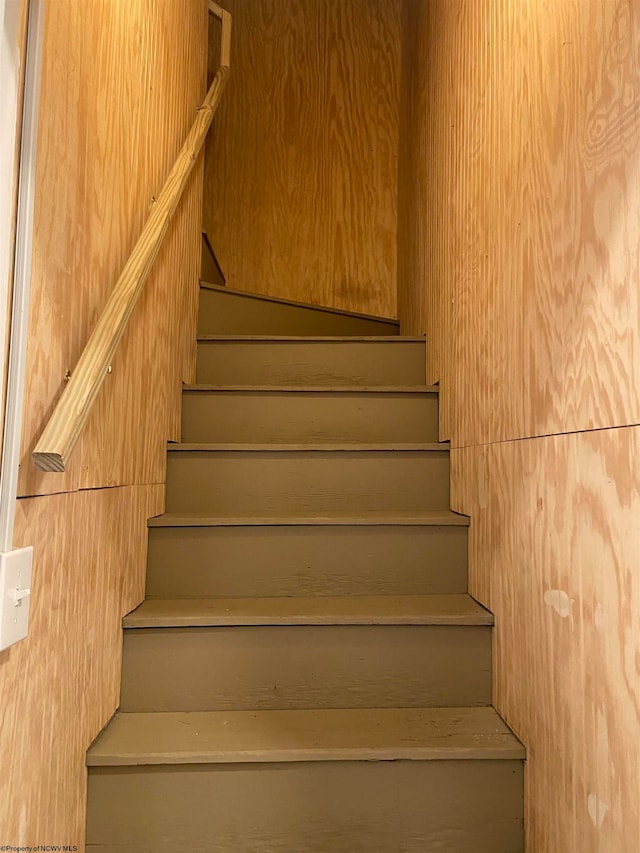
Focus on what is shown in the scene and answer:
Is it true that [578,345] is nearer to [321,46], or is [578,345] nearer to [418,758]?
[418,758]

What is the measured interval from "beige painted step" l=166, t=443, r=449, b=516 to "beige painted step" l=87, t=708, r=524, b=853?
72cm

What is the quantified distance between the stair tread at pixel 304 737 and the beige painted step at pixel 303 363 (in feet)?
4.04

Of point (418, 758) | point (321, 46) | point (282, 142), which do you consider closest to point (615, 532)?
point (418, 758)

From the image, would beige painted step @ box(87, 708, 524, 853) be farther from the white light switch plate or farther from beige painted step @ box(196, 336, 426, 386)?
beige painted step @ box(196, 336, 426, 386)

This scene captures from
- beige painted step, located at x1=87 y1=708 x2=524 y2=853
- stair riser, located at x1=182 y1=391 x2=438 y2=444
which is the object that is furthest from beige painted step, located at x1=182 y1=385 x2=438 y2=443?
beige painted step, located at x1=87 y1=708 x2=524 y2=853

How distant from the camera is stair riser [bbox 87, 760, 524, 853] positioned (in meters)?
1.18

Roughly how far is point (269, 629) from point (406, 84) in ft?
9.53

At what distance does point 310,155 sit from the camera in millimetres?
3424

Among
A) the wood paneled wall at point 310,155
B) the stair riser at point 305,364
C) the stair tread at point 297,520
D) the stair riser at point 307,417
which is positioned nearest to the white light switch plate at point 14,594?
the stair tread at point 297,520

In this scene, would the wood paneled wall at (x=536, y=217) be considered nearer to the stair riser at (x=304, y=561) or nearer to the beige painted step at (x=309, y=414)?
the beige painted step at (x=309, y=414)

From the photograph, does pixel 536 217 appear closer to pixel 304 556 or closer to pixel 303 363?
pixel 304 556

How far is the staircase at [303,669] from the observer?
1196 mm

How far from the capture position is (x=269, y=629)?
4.64 feet

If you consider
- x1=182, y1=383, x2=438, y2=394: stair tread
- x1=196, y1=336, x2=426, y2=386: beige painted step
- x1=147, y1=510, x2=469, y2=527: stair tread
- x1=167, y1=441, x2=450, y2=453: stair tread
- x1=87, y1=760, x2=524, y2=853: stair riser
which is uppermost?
x1=196, y1=336, x2=426, y2=386: beige painted step
